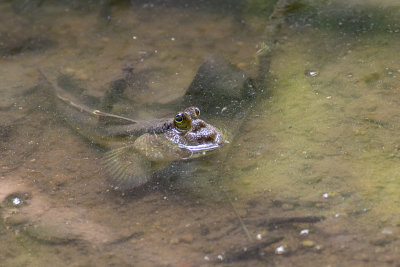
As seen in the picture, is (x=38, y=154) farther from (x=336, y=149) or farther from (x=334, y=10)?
(x=334, y=10)

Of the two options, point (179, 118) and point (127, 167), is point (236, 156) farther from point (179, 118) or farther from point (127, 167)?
point (127, 167)

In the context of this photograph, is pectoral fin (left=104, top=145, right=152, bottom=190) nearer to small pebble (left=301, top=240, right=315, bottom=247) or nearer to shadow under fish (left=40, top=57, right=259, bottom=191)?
shadow under fish (left=40, top=57, right=259, bottom=191)

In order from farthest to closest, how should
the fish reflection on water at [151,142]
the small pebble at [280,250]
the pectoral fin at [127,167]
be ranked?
the fish reflection on water at [151,142]
the pectoral fin at [127,167]
the small pebble at [280,250]

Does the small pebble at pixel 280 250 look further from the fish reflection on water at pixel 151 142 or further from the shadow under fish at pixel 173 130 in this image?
the fish reflection on water at pixel 151 142

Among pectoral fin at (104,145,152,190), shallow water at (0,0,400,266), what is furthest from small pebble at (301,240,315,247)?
pectoral fin at (104,145,152,190)

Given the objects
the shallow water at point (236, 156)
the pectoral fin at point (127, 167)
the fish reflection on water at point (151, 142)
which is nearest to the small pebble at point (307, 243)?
the shallow water at point (236, 156)

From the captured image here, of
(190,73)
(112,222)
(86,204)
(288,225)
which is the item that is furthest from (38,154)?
(288,225)
